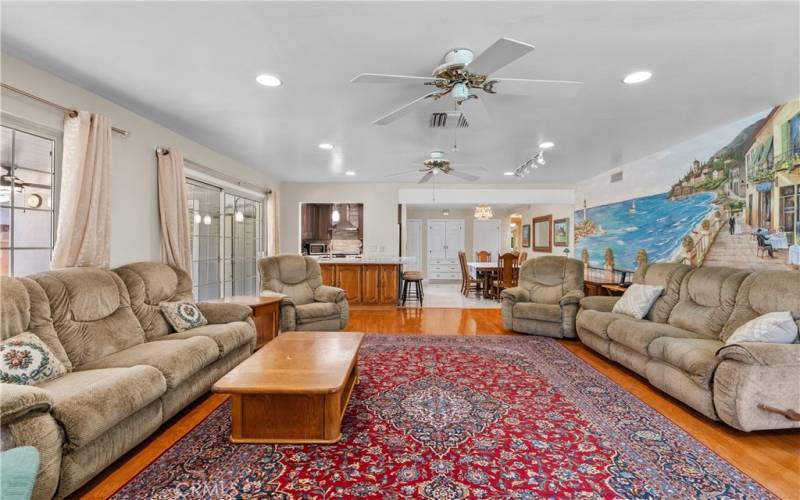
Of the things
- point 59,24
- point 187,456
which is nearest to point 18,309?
point 187,456

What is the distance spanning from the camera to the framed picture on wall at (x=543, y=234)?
784cm

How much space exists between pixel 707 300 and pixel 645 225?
67.7 inches

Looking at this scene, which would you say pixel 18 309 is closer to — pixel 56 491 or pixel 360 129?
pixel 56 491

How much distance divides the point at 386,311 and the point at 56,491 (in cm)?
490

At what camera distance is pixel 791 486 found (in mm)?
1789

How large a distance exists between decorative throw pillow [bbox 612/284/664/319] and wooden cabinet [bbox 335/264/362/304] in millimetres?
4068

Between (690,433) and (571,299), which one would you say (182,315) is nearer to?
(690,433)

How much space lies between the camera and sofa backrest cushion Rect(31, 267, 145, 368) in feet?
7.52

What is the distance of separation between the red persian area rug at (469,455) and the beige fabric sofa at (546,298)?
1511 millimetres

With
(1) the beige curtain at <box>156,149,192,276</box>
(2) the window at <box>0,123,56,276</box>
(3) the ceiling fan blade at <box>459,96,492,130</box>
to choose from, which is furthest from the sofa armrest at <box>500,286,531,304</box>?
(2) the window at <box>0,123,56,276</box>

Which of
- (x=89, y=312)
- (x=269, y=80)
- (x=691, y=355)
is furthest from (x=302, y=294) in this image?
(x=691, y=355)

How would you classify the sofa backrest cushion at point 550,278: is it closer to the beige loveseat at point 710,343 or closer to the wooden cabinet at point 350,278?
the beige loveseat at point 710,343

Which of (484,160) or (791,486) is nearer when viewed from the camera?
(791,486)

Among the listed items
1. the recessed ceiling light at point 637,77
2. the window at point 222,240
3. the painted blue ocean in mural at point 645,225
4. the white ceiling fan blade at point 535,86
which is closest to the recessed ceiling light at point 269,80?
the white ceiling fan blade at point 535,86
